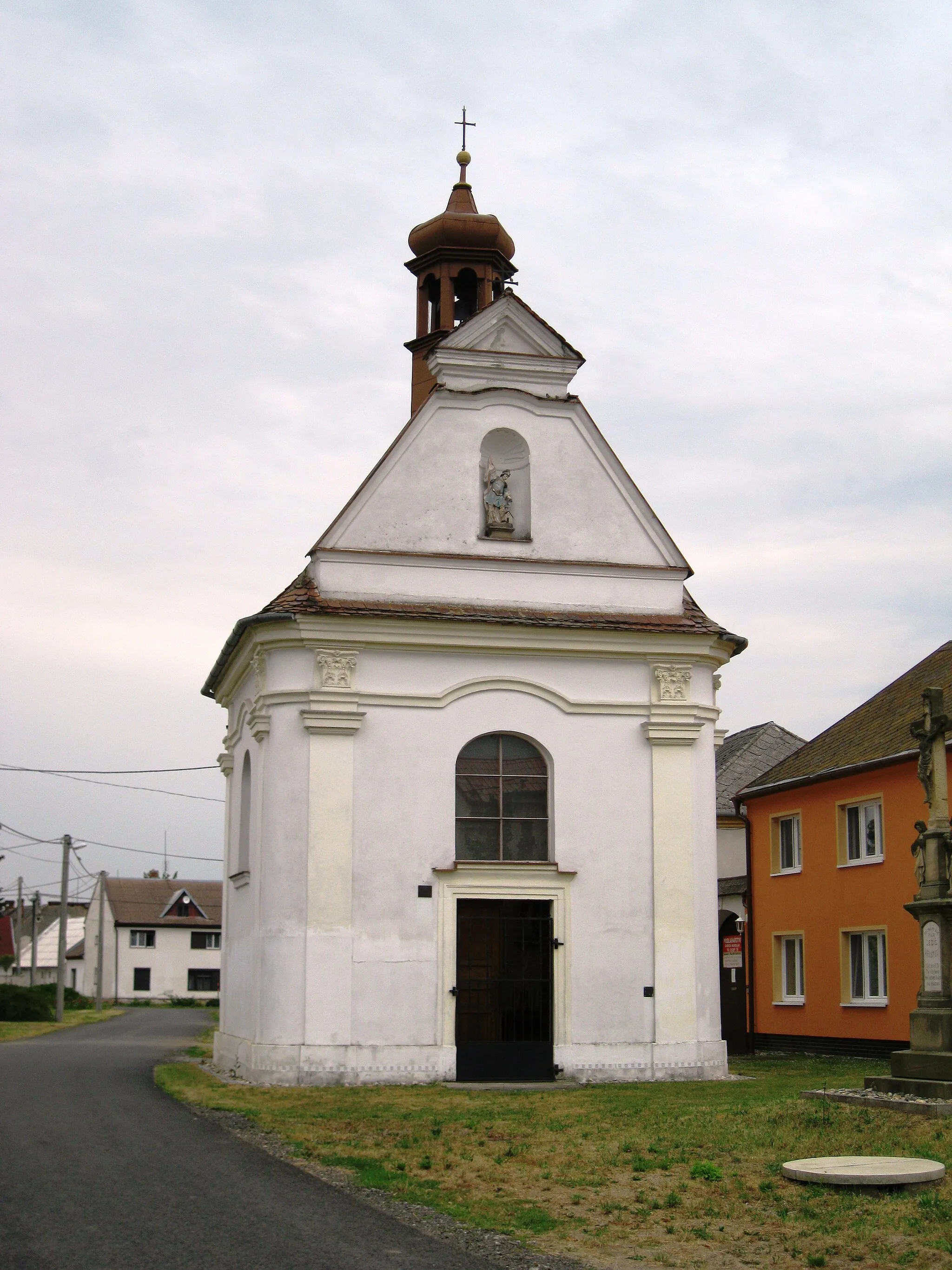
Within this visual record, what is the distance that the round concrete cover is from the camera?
9797 millimetres

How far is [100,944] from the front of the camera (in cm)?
7050

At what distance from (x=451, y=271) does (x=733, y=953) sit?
13.3 metres

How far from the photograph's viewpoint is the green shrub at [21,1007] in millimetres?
50812

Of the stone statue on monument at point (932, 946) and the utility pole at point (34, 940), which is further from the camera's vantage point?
the utility pole at point (34, 940)

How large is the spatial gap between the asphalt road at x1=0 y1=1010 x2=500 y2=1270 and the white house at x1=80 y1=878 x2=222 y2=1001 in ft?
214

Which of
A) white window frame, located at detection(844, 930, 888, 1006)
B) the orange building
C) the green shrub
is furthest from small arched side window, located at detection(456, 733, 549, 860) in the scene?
the green shrub

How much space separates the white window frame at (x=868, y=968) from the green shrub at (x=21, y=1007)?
32389mm

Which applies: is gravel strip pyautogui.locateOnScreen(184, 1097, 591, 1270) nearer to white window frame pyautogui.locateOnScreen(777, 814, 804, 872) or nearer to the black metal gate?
the black metal gate

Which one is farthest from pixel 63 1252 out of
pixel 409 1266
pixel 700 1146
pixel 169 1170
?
pixel 700 1146

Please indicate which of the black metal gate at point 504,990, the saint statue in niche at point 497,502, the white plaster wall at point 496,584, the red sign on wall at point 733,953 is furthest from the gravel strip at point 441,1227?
the red sign on wall at point 733,953

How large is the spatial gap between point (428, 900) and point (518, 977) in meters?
1.56

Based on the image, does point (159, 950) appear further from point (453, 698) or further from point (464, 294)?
point (453, 698)

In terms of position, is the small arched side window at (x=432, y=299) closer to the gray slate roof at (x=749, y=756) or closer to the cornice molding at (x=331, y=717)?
the cornice molding at (x=331, y=717)

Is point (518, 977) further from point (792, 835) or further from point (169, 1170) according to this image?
point (792, 835)
